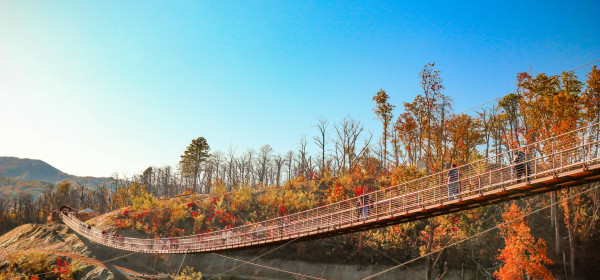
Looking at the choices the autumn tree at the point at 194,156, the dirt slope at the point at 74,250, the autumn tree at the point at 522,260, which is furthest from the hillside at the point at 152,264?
the autumn tree at the point at 194,156

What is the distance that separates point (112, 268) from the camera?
873 inches

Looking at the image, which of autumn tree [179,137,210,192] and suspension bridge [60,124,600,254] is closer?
suspension bridge [60,124,600,254]

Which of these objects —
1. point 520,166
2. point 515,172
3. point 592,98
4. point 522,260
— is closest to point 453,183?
point 515,172

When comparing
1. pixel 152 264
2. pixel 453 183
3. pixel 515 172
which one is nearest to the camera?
pixel 515 172

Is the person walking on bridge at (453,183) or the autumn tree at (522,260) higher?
the person walking on bridge at (453,183)

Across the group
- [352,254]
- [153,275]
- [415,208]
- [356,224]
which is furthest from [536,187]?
[153,275]

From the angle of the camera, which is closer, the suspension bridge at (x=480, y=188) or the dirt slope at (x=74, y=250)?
the suspension bridge at (x=480, y=188)

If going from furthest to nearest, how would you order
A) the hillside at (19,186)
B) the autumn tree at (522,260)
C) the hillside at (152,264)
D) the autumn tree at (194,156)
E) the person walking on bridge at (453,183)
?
the hillside at (19,186) → the autumn tree at (194,156) → the hillside at (152,264) → the autumn tree at (522,260) → the person walking on bridge at (453,183)

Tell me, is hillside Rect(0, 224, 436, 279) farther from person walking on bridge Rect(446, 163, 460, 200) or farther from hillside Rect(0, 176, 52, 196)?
hillside Rect(0, 176, 52, 196)

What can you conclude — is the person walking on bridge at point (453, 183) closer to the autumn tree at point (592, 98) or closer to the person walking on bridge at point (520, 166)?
the person walking on bridge at point (520, 166)

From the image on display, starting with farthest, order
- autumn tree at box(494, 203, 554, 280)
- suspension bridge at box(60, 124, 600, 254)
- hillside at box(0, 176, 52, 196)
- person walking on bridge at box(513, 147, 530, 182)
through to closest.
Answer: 1. hillside at box(0, 176, 52, 196)
2. autumn tree at box(494, 203, 554, 280)
3. person walking on bridge at box(513, 147, 530, 182)
4. suspension bridge at box(60, 124, 600, 254)

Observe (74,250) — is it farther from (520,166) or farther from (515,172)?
(520,166)

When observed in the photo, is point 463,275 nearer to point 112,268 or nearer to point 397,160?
point 397,160

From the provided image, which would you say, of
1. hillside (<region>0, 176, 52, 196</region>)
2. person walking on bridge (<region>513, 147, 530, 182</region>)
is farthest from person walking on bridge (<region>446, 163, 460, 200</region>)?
hillside (<region>0, 176, 52, 196</region>)
